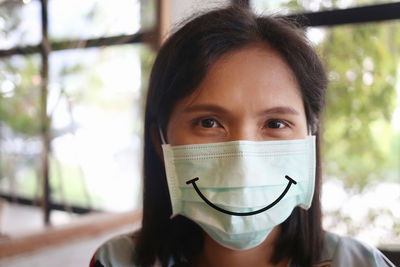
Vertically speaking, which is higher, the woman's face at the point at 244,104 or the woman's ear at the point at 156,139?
the woman's face at the point at 244,104

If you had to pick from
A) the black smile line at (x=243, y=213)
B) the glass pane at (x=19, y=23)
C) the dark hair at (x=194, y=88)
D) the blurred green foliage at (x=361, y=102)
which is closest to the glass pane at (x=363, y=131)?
the blurred green foliage at (x=361, y=102)

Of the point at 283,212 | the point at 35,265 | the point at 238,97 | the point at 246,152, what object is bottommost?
the point at 35,265

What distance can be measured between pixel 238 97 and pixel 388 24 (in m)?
1.18

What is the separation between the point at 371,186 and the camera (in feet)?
5.54

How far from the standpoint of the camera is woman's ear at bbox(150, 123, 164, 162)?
100 centimetres

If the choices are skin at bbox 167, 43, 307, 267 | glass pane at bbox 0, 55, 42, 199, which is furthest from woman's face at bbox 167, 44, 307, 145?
glass pane at bbox 0, 55, 42, 199

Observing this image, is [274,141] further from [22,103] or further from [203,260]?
[22,103]

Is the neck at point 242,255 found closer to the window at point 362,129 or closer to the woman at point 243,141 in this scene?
the woman at point 243,141

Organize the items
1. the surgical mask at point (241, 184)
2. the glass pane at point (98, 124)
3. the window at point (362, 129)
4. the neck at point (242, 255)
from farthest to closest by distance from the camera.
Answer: the glass pane at point (98, 124) < the window at point (362, 129) < the neck at point (242, 255) < the surgical mask at point (241, 184)

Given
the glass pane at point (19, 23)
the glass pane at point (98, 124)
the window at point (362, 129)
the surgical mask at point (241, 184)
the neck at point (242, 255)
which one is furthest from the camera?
the glass pane at point (98, 124)

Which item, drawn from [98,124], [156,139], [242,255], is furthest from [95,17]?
[242,255]

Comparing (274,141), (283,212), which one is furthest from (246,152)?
(283,212)

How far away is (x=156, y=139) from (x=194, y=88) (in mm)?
230

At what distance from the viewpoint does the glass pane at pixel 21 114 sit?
7.68ft
